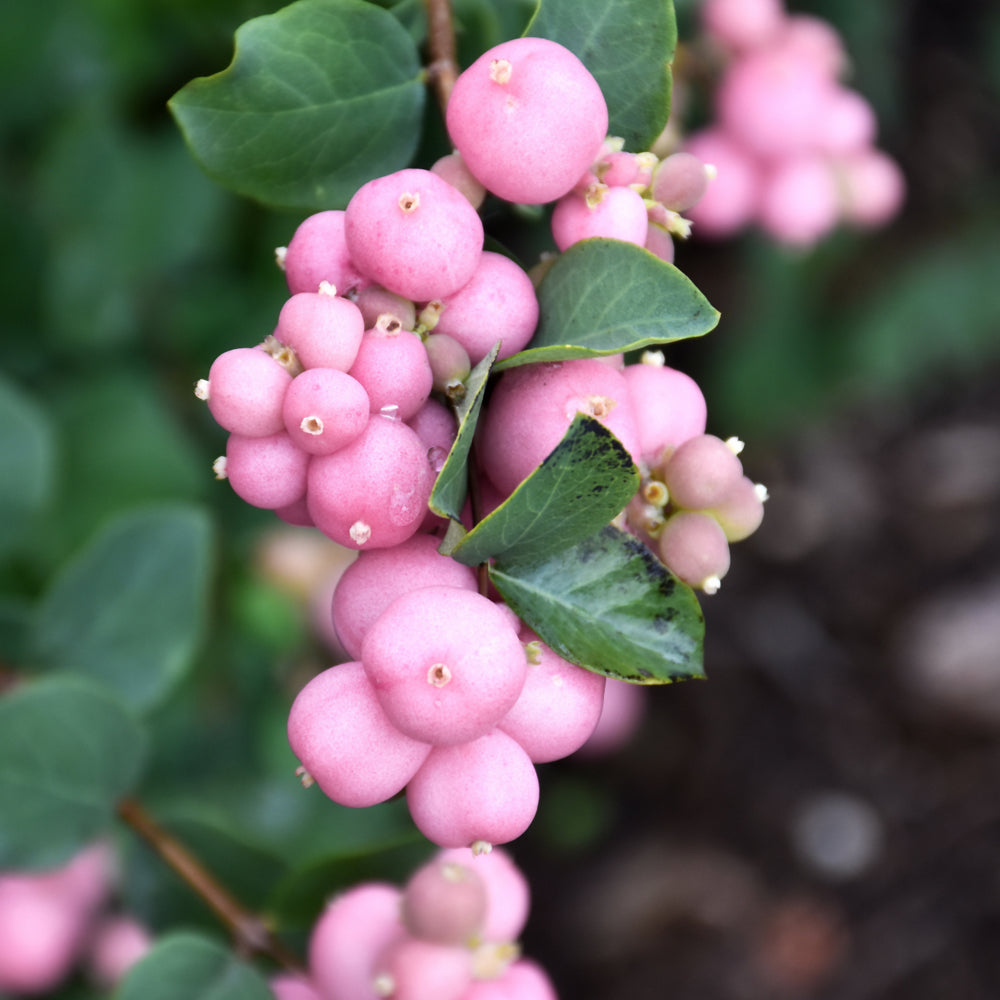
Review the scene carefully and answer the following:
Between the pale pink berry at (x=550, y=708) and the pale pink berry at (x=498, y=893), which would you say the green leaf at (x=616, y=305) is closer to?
the pale pink berry at (x=550, y=708)

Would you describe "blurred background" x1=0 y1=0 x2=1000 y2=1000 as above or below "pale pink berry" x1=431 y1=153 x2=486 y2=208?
below

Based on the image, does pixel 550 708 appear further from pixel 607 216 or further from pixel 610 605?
pixel 607 216

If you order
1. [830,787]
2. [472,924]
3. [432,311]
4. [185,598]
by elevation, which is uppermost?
[432,311]

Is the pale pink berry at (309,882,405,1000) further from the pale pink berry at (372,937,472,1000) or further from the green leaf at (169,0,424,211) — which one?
the green leaf at (169,0,424,211)

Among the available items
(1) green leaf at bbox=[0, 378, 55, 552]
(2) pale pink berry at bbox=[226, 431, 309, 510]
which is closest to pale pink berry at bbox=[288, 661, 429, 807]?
(2) pale pink berry at bbox=[226, 431, 309, 510]

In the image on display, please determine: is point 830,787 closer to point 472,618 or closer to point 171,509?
point 171,509

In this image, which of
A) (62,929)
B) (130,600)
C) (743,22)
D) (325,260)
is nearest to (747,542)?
(743,22)

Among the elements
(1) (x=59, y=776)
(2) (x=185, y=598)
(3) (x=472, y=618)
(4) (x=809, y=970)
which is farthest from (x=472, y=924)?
(4) (x=809, y=970)
